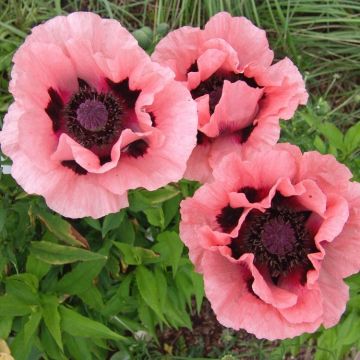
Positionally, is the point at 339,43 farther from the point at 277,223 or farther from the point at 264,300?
the point at 264,300

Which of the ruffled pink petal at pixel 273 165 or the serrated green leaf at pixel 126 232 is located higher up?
the ruffled pink petal at pixel 273 165

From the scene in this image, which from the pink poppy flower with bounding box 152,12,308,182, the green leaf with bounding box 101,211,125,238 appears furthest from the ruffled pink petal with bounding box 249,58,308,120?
the green leaf with bounding box 101,211,125,238

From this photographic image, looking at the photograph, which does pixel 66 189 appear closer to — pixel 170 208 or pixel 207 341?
pixel 170 208

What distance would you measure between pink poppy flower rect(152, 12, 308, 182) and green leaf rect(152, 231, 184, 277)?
2.09ft

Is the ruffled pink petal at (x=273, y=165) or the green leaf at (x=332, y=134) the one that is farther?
the green leaf at (x=332, y=134)

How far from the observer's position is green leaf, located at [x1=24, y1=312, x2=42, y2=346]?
82.8 inches

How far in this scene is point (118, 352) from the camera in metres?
2.91

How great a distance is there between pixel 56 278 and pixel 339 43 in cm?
223

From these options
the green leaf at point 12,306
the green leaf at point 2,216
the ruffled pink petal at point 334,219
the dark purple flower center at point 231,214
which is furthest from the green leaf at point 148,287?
the ruffled pink petal at point 334,219

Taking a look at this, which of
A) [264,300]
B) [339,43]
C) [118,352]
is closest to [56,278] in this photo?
[118,352]

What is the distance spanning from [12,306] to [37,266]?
0.56 feet

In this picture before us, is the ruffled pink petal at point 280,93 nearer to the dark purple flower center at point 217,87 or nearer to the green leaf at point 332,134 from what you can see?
the dark purple flower center at point 217,87

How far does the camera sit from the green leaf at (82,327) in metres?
2.13

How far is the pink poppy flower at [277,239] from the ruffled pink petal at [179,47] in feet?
1.08
